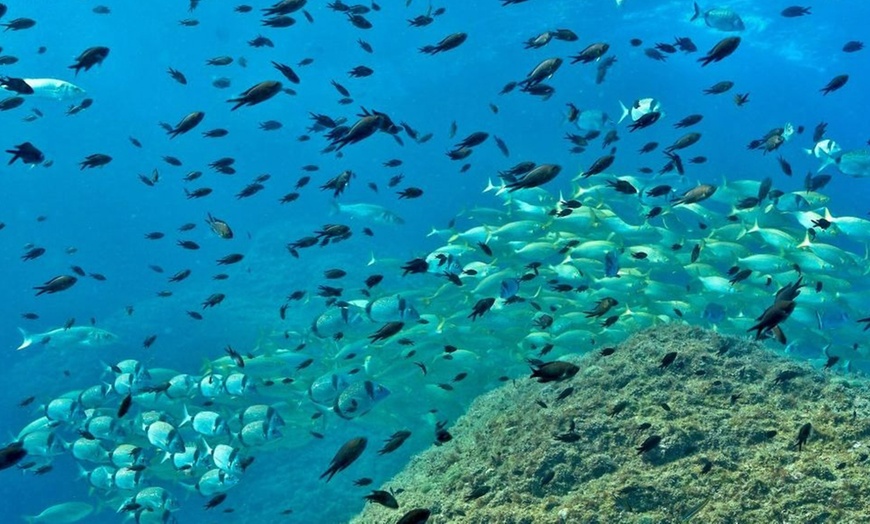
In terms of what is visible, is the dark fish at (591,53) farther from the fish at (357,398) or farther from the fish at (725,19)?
the fish at (357,398)

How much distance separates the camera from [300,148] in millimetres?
74312

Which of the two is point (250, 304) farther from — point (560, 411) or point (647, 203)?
point (560, 411)

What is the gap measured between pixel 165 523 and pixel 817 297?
A: 12.8 m

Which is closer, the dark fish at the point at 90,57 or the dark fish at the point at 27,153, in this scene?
the dark fish at the point at 27,153

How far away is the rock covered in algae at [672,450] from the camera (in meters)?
4.84

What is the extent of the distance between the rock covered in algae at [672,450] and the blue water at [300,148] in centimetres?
933

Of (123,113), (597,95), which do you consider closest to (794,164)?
(597,95)

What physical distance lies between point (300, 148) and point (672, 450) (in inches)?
2855

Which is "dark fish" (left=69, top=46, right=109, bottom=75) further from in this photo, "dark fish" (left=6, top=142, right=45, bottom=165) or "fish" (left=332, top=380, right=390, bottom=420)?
"fish" (left=332, top=380, right=390, bottom=420)

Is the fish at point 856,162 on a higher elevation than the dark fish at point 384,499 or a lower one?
lower

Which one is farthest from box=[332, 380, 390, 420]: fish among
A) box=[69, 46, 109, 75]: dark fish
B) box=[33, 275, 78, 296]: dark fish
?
box=[69, 46, 109, 75]: dark fish

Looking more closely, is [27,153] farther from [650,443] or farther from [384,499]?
[650,443]

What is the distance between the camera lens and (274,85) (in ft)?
20.7

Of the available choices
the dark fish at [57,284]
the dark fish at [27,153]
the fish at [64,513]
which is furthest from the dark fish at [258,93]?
the fish at [64,513]
